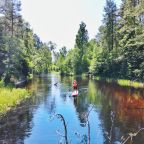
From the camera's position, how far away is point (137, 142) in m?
22.5

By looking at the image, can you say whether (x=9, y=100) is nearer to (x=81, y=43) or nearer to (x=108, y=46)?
(x=108, y=46)

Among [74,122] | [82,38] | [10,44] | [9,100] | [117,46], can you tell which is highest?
[82,38]

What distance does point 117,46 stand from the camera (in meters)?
91.2

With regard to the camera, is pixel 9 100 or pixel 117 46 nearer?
pixel 9 100

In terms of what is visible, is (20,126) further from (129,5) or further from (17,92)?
(129,5)

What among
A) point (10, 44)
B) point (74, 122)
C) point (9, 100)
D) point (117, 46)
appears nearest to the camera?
point (74, 122)

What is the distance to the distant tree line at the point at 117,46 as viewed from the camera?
224 ft

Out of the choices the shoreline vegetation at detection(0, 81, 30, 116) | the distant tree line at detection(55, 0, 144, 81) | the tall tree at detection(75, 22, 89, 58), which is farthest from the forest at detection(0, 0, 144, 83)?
the shoreline vegetation at detection(0, 81, 30, 116)

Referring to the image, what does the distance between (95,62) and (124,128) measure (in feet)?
227

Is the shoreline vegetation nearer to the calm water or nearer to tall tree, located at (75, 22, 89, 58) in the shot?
the calm water

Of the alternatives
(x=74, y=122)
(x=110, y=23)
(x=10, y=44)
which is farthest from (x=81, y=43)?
(x=74, y=122)

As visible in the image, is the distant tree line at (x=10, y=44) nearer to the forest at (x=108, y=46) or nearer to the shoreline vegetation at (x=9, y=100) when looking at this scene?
the forest at (x=108, y=46)

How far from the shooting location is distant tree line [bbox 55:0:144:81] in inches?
2685

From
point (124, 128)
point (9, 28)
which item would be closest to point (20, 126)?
point (124, 128)
